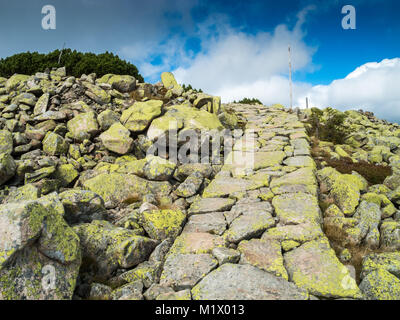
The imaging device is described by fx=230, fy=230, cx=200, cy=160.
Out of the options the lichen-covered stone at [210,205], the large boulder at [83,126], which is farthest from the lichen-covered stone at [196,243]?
the large boulder at [83,126]

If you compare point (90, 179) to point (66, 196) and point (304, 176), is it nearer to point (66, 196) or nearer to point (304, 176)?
point (66, 196)

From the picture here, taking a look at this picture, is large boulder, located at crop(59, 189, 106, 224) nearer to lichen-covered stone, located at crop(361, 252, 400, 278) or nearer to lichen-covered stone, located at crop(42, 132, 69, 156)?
lichen-covered stone, located at crop(42, 132, 69, 156)

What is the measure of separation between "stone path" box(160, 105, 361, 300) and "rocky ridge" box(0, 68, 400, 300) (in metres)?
0.03

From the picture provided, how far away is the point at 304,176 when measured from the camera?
8.81 m

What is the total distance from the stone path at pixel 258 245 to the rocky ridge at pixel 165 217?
0.03m

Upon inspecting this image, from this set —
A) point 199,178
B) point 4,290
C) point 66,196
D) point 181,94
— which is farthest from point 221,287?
point 181,94

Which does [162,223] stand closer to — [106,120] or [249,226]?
[249,226]

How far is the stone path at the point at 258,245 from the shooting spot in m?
4.19

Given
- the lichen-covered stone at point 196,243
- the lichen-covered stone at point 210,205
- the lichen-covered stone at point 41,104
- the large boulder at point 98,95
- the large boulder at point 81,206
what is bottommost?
the lichen-covered stone at point 196,243

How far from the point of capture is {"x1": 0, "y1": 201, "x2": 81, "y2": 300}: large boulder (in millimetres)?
3496

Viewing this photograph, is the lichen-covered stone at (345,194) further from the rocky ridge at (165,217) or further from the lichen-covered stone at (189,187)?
the lichen-covered stone at (189,187)

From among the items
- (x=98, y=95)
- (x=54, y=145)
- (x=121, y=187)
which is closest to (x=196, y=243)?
(x=121, y=187)

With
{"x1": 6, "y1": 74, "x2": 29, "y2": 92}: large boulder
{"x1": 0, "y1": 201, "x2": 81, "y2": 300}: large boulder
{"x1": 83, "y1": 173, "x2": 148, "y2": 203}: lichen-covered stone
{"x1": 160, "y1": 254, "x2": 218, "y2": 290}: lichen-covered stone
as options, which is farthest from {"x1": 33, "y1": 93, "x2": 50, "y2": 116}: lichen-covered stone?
{"x1": 160, "y1": 254, "x2": 218, "y2": 290}: lichen-covered stone

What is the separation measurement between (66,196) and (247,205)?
207 inches
